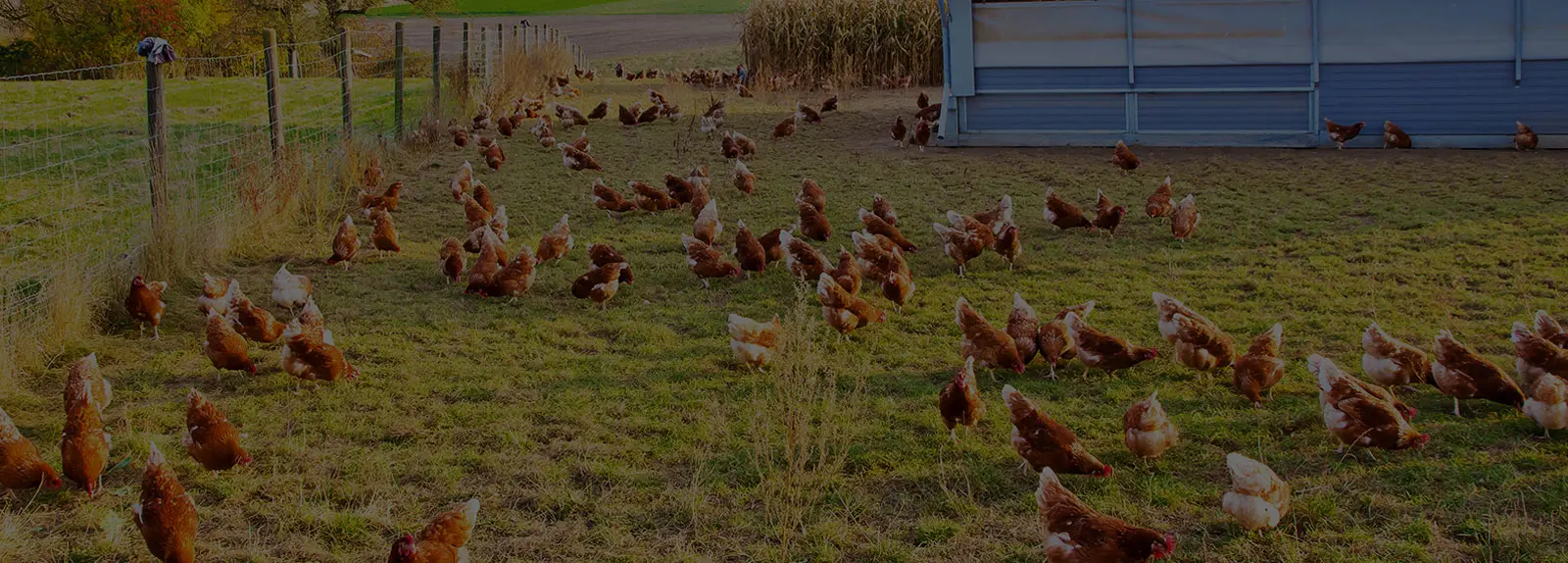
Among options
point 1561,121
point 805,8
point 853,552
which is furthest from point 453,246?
point 805,8

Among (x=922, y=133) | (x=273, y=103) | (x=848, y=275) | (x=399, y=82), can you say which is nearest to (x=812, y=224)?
(x=848, y=275)

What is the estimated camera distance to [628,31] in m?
41.5

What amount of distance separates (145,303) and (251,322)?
755 mm

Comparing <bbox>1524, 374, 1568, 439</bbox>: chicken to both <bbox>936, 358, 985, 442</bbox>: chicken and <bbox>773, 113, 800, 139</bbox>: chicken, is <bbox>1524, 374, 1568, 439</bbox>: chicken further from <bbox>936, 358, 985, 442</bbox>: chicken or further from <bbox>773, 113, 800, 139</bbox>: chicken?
<bbox>773, 113, 800, 139</bbox>: chicken

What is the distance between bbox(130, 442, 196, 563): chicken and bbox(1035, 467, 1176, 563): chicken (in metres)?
2.76

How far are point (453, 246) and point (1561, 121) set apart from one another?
1111 cm

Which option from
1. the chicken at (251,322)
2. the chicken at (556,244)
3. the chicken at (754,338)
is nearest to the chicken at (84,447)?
the chicken at (251,322)

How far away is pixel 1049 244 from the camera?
8.82m

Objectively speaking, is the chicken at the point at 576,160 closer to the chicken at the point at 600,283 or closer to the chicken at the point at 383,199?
the chicken at the point at 383,199

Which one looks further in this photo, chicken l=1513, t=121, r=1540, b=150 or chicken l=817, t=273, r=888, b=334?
chicken l=1513, t=121, r=1540, b=150

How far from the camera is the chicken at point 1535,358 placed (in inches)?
204

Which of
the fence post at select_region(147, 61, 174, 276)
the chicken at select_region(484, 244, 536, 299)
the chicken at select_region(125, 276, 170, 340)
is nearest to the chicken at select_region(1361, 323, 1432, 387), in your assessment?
the chicken at select_region(484, 244, 536, 299)

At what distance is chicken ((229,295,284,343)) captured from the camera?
6281 millimetres

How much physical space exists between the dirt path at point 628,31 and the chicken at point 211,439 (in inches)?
1018
